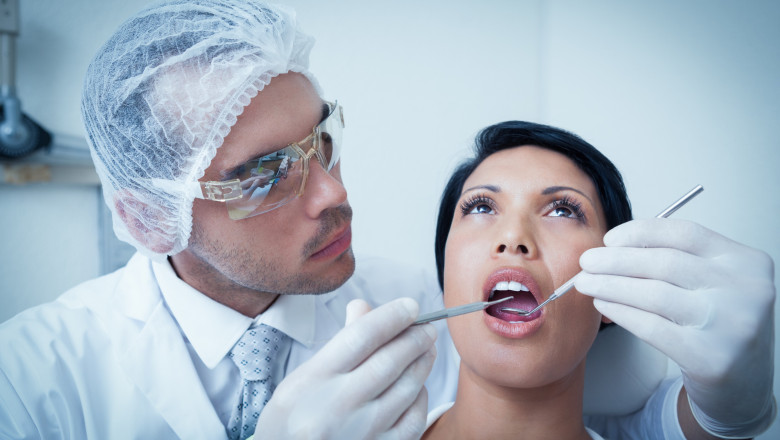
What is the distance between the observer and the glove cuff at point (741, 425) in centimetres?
107

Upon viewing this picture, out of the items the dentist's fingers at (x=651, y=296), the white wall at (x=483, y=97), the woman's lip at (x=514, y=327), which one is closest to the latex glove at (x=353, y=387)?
the woman's lip at (x=514, y=327)

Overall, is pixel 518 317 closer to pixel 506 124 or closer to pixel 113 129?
pixel 506 124

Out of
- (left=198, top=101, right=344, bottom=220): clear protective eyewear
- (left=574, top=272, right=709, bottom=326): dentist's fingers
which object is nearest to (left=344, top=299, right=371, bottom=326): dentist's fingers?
(left=198, top=101, right=344, bottom=220): clear protective eyewear

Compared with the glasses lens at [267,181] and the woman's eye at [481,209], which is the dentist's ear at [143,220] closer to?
the glasses lens at [267,181]

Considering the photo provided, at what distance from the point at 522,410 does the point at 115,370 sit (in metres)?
1.13

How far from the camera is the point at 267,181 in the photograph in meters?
1.20

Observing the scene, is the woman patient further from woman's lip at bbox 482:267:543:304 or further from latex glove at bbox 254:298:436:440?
latex glove at bbox 254:298:436:440

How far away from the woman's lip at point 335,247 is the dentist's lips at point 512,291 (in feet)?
1.50

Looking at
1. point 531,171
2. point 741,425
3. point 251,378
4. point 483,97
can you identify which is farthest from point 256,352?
point 483,97

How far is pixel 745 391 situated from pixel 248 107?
4.26ft

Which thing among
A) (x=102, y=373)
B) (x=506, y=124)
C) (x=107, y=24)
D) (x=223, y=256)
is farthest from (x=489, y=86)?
(x=102, y=373)

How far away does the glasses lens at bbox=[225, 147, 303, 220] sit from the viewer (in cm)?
118

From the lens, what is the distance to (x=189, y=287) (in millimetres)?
1421

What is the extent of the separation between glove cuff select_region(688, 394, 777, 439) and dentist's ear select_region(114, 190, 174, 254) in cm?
141
